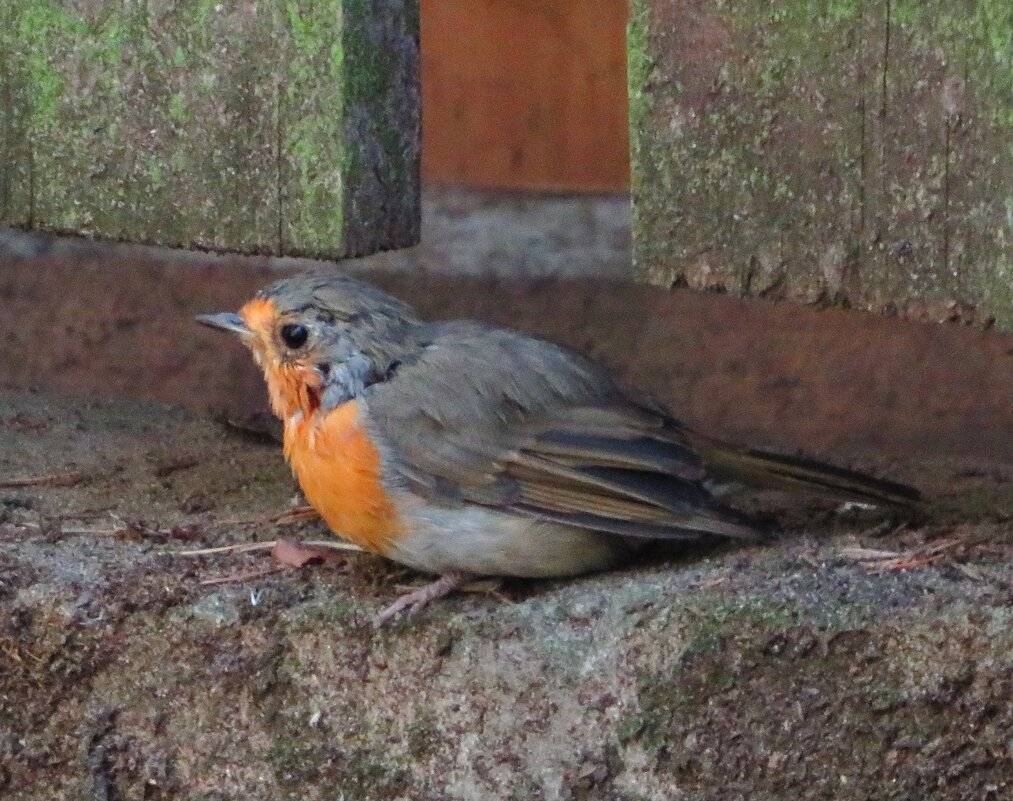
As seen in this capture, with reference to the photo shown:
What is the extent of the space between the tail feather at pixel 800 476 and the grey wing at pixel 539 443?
0.16m

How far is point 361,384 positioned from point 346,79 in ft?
2.38

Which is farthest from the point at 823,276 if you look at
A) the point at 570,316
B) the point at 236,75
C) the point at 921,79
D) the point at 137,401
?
the point at 570,316

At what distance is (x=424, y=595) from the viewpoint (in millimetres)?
2811

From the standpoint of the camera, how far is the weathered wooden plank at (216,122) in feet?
8.98

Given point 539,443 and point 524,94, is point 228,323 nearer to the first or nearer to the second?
point 539,443

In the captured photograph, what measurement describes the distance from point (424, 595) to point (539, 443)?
415 mm

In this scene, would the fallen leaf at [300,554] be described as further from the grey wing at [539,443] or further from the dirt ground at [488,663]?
the grey wing at [539,443]

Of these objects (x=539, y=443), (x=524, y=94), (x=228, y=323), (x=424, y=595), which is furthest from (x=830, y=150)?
(x=524, y=94)

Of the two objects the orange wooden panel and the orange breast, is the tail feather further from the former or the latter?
the orange wooden panel

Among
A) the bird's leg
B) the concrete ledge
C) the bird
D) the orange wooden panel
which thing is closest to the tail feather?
the bird

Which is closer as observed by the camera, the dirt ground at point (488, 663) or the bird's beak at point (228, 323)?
the dirt ground at point (488, 663)

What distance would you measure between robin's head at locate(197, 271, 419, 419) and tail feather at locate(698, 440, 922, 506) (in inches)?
23.9

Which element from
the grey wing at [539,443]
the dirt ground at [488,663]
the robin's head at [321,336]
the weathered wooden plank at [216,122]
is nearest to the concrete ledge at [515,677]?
the dirt ground at [488,663]

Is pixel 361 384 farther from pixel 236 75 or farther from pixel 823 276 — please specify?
pixel 823 276
